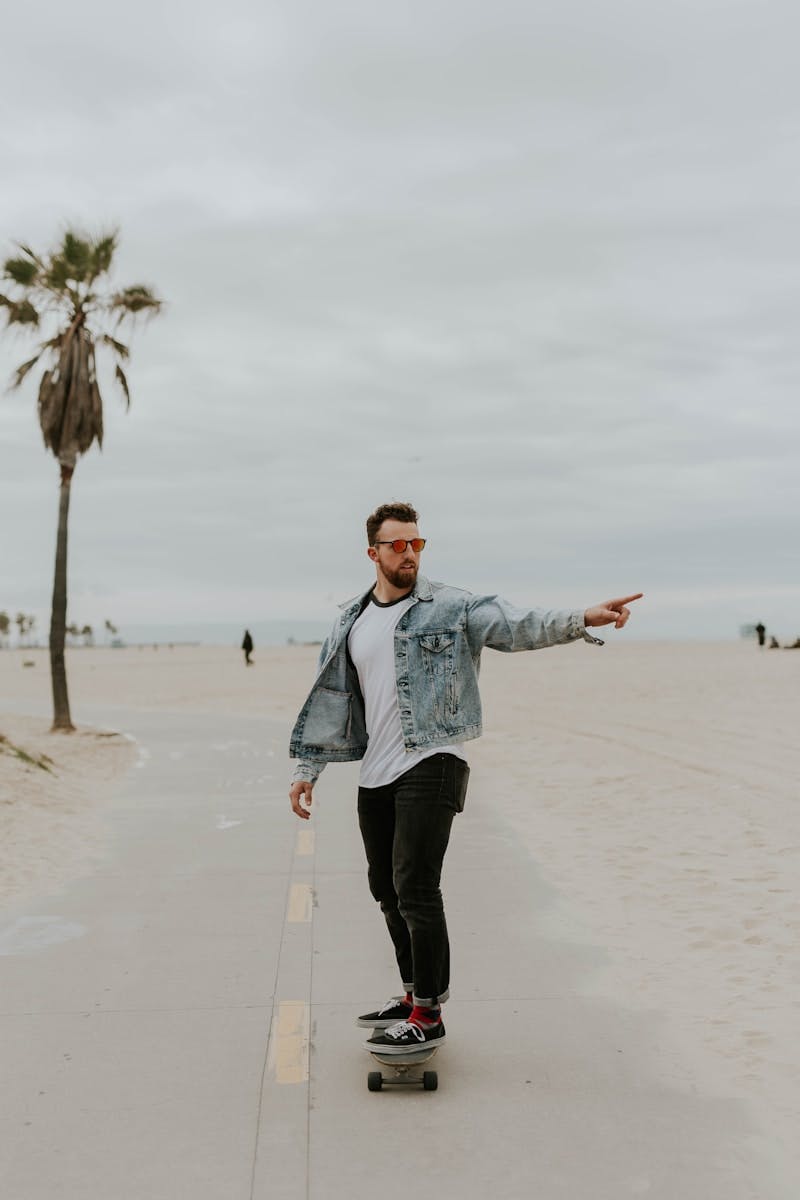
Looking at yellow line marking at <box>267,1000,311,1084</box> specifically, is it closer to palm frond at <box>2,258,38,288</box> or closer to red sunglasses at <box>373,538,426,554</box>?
red sunglasses at <box>373,538,426,554</box>

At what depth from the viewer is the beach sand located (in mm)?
5363

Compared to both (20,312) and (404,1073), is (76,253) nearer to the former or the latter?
(20,312)

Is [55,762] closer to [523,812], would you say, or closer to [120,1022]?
[523,812]

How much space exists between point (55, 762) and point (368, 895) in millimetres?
10227

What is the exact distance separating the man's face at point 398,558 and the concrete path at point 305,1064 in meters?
1.91

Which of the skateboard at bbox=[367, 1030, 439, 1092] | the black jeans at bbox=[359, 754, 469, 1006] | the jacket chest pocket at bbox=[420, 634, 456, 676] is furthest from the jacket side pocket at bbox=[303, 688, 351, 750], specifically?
the skateboard at bbox=[367, 1030, 439, 1092]

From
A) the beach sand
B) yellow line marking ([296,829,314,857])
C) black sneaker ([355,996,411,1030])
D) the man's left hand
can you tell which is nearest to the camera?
the man's left hand

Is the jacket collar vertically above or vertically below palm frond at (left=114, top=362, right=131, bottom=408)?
below

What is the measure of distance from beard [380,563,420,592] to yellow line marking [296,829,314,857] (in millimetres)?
5428

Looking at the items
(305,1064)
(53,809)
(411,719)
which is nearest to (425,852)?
(411,719)

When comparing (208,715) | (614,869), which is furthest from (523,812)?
(208,715)

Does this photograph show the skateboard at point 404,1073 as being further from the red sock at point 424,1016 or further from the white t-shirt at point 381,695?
the white t-shirt at point 381,695

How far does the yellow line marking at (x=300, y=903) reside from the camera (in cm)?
754

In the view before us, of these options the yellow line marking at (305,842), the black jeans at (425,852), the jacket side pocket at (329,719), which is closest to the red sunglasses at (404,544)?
the jacket side pocket at (329,719)
